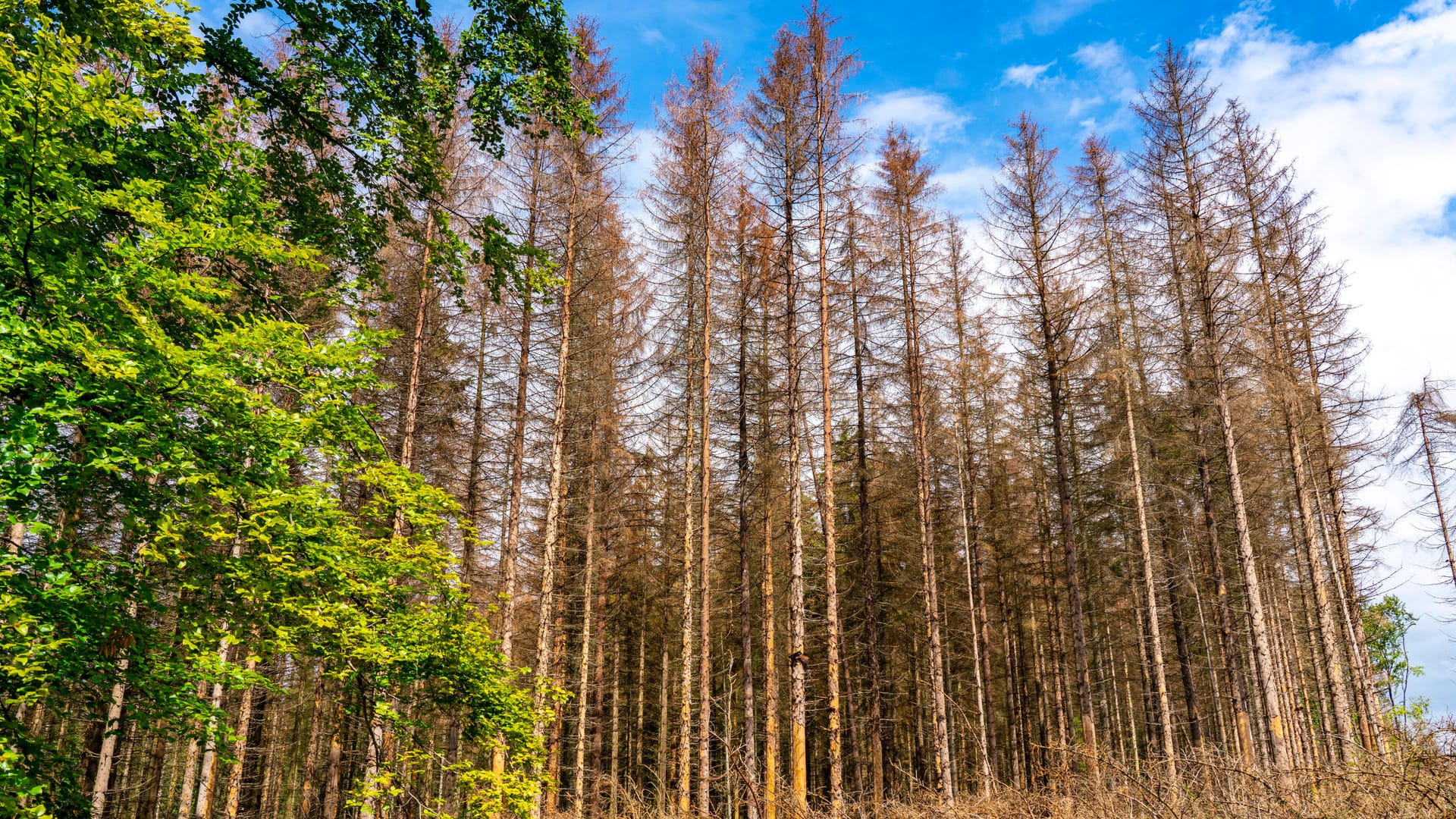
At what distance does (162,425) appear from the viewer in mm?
5371

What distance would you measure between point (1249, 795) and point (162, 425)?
9.77 meters

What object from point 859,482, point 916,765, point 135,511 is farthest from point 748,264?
point 916,765

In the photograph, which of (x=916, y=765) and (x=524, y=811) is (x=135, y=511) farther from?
(x=916, y=765)

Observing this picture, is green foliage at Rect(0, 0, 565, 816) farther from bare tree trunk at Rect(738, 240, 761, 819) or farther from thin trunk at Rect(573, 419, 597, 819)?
thin trunk at Rect(573, 419, 597, 819)

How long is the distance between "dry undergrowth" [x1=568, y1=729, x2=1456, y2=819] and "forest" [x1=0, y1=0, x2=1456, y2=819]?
3.1 inches

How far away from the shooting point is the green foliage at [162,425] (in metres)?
4.88

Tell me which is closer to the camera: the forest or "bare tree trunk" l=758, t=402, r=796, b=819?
the forest

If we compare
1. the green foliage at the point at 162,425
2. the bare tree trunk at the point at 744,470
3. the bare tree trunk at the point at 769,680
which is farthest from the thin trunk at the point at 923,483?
the green foliage at the point at 162,425

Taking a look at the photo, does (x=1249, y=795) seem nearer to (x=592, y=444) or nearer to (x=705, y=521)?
(x=705, y=521)

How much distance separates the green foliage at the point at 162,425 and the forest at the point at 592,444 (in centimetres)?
6

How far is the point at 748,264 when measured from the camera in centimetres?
1752

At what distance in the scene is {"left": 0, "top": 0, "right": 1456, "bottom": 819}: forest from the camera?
5477 mm

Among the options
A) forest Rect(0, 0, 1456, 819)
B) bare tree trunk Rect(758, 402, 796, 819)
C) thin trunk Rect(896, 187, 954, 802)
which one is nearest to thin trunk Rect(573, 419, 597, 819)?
forest Rect(0, 0, 1456, 819)

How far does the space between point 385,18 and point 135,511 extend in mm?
4750
